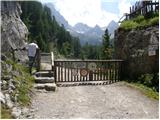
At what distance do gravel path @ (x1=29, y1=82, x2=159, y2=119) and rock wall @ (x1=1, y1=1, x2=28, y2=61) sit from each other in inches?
97.3

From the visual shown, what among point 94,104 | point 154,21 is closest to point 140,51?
point 154,21

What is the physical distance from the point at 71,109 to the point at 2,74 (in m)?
2.42

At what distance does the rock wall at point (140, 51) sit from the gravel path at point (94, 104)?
1707 millimetres

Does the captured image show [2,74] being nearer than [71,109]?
No

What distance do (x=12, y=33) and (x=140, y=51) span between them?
222 inches

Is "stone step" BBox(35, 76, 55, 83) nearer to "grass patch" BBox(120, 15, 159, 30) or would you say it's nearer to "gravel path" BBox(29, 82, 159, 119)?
"gravel path" BBox(29, 82, 159, 119)

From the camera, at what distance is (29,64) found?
16.0m

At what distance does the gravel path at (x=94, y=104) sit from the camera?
9.80m

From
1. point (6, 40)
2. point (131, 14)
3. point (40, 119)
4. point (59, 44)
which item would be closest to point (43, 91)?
point (6, 40)

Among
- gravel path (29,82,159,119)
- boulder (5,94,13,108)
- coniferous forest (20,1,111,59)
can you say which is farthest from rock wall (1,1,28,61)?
coniferous forest (20,1,111,59)

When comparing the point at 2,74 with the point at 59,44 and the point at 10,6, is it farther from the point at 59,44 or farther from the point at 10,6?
the point at 59,44

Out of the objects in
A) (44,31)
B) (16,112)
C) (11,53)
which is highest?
(44,31)

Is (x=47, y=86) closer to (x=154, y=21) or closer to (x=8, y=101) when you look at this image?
(x=8, y=101)

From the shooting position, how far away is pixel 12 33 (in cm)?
1532
